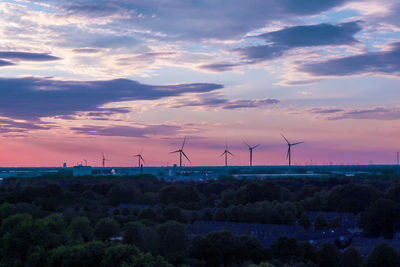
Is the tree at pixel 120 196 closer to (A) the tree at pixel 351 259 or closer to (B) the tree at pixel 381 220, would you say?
(B) the tree at pixel 381 220

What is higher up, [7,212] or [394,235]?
[7,212]

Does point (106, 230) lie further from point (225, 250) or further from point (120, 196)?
point (120, 196)

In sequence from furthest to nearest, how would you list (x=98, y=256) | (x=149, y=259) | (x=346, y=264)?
1. (x=346, y=264)
2. (x=98, y=256)
3. (x=149, y=259)

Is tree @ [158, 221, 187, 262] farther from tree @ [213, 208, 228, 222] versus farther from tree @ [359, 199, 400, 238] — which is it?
tree @ [359, 199, 400, 238]

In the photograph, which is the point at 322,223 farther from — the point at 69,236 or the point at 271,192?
the point at 69,236

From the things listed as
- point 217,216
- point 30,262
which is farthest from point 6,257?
point 217,216

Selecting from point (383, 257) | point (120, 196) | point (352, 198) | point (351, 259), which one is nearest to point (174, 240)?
point (351, 259)

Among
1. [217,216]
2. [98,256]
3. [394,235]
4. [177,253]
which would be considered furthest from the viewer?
[217,216]

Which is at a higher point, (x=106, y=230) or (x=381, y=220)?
(x=106, y=230)
